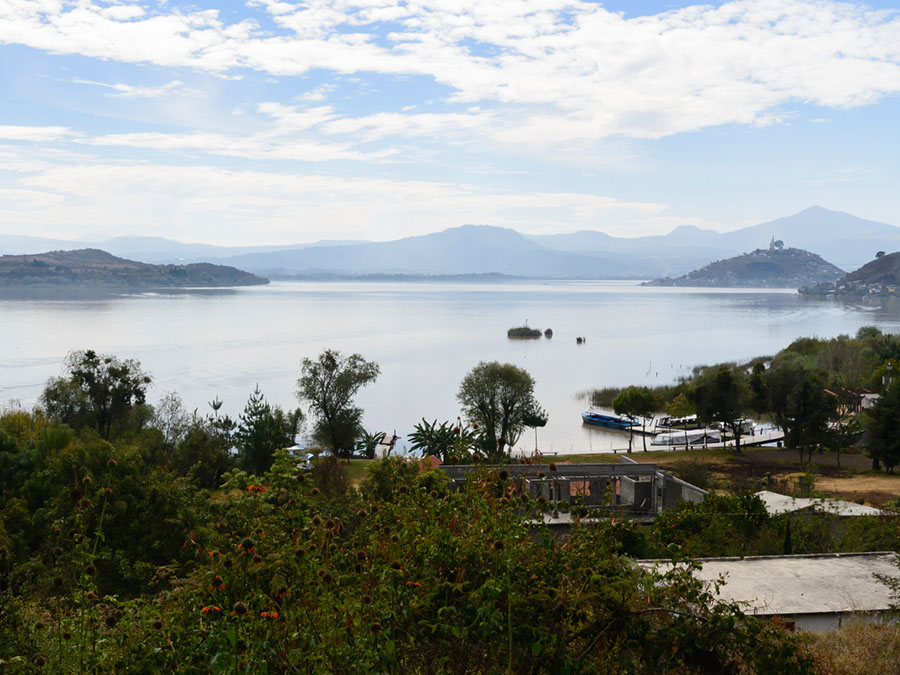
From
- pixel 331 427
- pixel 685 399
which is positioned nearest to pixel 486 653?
pixel 331 427

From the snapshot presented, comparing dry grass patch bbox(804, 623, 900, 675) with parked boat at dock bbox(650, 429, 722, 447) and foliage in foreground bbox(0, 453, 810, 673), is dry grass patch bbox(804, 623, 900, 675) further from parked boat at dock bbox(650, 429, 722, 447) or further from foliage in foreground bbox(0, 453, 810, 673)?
parked boat at dock bbox(650, 429, 722, 447)

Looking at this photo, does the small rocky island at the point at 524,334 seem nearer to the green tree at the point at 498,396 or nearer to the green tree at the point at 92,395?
the green tree at the point at 498,396

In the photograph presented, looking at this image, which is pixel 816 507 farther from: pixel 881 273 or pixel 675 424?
pixel 881 273

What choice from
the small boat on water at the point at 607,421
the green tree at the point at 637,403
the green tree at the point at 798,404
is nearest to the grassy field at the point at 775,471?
the green tree at the point at 798,404

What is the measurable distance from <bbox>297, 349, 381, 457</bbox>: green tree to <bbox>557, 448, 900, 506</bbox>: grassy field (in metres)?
9.38

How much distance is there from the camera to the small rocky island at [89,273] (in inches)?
6196

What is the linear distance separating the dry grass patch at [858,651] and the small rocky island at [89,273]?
17217 centimetres

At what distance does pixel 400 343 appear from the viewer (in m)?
73.6

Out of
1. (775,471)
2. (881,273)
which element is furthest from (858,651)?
(881,273)

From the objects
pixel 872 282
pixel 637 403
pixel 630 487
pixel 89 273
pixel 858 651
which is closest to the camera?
pixel 858 651

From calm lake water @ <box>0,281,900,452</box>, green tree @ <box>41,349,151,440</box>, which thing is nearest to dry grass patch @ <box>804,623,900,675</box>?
green tree @ <box>41,349,151,440</box>

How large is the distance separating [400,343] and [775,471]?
170 feet

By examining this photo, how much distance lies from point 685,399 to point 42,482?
27.9m

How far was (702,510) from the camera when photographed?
40.3ft
